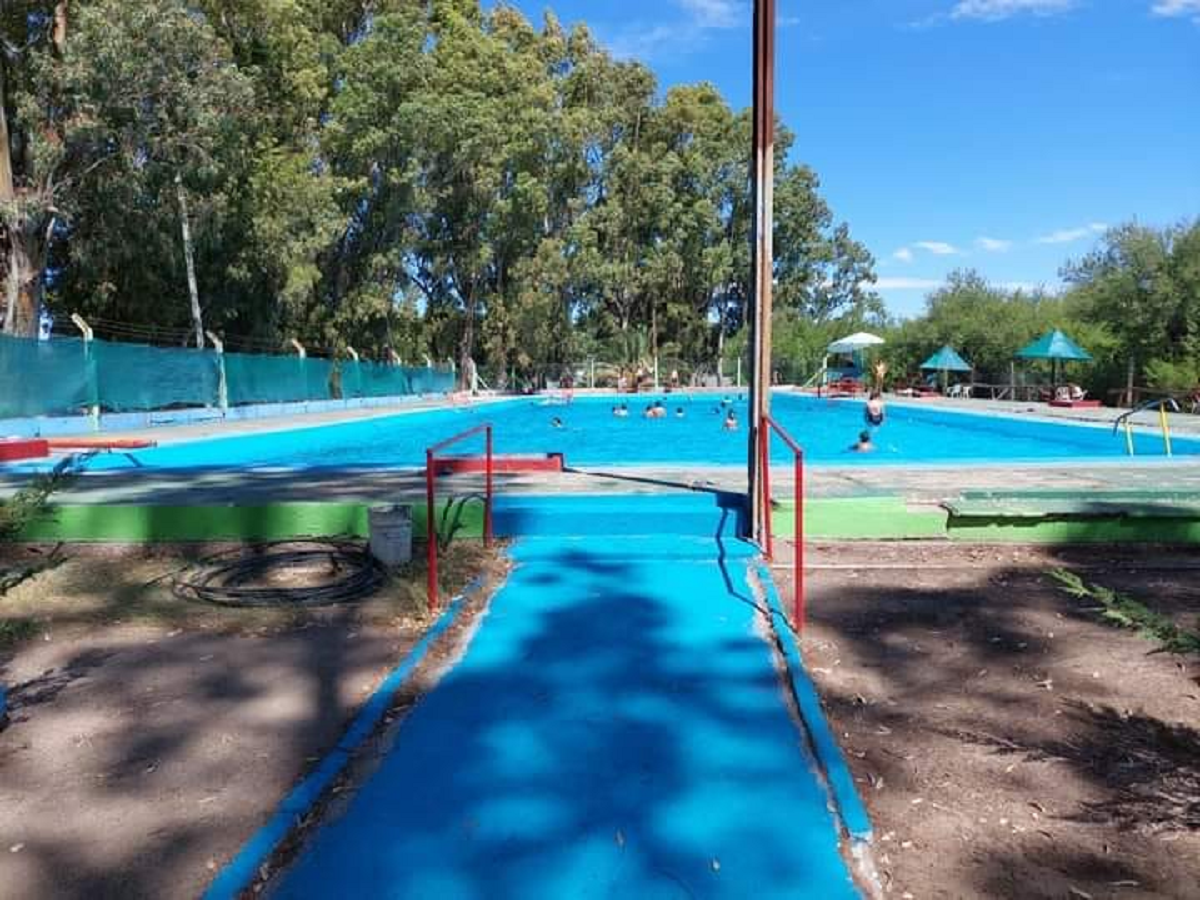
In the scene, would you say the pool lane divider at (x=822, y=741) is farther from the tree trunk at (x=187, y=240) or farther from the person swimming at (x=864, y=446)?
the tree trunk at (x=187, y=240)

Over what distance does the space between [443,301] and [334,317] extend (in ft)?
30.1

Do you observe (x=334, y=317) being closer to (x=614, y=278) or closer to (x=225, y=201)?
(x=225, y=201)

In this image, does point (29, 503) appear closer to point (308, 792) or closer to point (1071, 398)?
point (308, 792)

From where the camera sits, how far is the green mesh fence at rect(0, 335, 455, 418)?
14727 millimetres

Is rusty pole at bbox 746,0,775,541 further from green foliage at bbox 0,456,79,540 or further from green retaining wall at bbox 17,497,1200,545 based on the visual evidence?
green foliage at bbox 0,456,79,540

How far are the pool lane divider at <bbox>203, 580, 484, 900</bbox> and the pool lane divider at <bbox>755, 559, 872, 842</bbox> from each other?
166 cm

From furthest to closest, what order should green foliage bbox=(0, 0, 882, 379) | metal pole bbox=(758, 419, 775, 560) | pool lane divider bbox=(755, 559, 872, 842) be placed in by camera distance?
green foliage bbox=(0, 0, 882, 379) → metal pole bbox=(758, 419, 775, 560) → pool lane divider bbox=(755, 559, 872, 842)

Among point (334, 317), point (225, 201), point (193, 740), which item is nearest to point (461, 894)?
point (193, 740)

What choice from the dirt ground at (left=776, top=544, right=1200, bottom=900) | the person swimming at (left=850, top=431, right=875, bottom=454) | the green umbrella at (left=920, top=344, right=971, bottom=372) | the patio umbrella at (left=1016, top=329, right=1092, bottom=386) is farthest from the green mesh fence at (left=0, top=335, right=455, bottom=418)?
the patio umbrella at (left=1016, top=329, right=1092, bottom=386)

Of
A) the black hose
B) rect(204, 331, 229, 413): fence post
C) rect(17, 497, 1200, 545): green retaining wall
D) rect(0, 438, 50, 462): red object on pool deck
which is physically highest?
rect(204, 331, 229, 413): fence post

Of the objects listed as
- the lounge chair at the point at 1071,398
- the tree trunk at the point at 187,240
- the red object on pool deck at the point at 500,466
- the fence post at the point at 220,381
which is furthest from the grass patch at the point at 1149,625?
the tree trunk at the point at 187,240

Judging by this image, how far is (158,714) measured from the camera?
3.59 meters

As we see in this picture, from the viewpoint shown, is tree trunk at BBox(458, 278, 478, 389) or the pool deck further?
tree trunk at BBox(458, 278, 478, 389)

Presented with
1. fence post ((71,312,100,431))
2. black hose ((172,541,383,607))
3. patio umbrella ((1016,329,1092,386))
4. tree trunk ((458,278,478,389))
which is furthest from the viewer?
tree trunk ((458,278,478,389))
